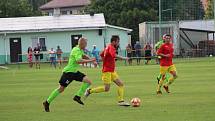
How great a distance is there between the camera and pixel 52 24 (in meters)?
60.8

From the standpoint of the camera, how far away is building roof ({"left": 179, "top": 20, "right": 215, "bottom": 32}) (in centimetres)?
6621

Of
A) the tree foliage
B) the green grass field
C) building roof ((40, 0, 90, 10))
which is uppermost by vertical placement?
building roof ((40, 0, 90, 10))

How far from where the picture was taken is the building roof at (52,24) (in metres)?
59.0

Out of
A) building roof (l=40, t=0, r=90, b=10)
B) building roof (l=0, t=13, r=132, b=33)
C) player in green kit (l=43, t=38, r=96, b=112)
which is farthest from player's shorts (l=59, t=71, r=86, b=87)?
building roof (l=40, t=0, r=90, b=10)

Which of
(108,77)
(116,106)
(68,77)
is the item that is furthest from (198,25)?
(68,77)

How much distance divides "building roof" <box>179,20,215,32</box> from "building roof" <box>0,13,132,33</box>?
907cm

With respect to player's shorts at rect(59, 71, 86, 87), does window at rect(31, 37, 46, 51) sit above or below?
above

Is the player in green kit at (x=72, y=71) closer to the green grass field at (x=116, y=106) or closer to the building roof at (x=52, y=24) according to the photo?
the green grass field at (x=116, y=106)

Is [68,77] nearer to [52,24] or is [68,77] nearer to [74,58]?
[74,58]

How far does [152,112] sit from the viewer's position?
14.9 metres

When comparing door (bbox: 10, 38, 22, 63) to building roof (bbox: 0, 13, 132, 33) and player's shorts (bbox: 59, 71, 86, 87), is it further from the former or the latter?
player's shorts (bbox: 59, 71, 86, 87)

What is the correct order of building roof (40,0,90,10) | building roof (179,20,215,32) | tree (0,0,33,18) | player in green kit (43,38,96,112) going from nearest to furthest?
1. player in green kit (43,38,96,112)
2. building roof (179,20,215,32)
3. tree (0,0,33,18)
4. building roof (40,0,90,10)

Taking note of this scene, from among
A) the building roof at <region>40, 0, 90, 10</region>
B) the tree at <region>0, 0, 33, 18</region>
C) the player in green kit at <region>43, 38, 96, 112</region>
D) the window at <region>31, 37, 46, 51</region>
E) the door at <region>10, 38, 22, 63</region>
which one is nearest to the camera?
the player in green kit at <region>43, 38, 96, 112</region>

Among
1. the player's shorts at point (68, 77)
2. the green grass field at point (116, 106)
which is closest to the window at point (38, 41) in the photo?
the green grass field at point (116, 106)
